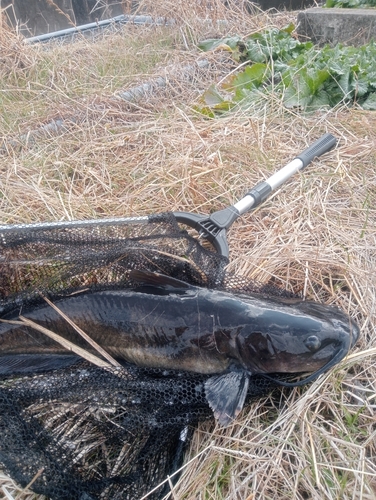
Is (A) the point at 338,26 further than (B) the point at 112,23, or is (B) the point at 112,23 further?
(B) the point at 112,23

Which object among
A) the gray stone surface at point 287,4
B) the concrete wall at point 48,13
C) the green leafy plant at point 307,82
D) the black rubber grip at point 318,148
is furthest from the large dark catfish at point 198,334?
the concrete wall at point 48,13

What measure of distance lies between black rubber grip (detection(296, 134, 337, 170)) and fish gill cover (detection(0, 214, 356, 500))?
116 centimetres

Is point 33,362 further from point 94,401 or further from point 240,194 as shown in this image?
point 240,194

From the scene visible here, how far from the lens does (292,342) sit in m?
1.54

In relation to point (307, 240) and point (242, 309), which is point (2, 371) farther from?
point (307, 240)

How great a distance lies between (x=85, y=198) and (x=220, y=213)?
907 mm

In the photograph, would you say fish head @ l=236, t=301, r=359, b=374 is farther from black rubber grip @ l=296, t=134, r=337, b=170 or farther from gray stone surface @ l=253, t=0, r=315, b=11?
gray stone surface @ l=253, t=0, r=315, b=11

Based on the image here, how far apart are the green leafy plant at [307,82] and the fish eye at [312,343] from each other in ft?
7.41

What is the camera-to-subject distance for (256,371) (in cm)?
159

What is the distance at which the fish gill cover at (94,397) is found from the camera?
1454 millimetres

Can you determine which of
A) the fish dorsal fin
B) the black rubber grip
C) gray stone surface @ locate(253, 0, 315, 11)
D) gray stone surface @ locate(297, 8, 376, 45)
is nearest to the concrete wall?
gray stone surface @ locate(253, 0, 315, 11)

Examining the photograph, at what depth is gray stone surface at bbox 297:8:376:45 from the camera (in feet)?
16.0

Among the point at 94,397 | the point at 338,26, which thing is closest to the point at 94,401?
the point at 94,397

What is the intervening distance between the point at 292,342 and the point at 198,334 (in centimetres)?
31
